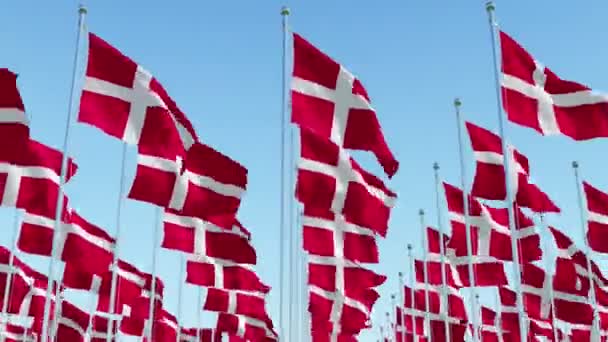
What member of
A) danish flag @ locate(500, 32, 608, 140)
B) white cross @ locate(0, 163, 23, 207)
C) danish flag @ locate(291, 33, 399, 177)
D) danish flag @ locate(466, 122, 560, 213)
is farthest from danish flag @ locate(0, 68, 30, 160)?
danish flag @ locate(466, 122, 560, 213)

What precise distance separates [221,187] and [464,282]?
12.3 meters

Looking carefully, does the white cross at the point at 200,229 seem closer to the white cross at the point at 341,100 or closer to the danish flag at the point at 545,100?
the white cross at the point at 341,100

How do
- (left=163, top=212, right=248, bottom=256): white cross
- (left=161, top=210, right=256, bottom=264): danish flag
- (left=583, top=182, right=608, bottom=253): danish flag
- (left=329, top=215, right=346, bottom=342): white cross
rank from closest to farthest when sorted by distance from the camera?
1. (left=161, top=210, right=256, bottom=264): danish flag
2. (left=163, top=212, right=248, bottom=256): white cross
3. (left=329, top=215, right=346, bottom=342): white cross
4. (left=583, top=182, right=608, bottom=253): danish flag

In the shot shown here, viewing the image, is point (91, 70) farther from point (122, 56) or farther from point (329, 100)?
point (329, 100)

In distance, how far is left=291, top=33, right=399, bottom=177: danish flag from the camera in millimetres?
13656

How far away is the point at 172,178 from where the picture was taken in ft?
46.0

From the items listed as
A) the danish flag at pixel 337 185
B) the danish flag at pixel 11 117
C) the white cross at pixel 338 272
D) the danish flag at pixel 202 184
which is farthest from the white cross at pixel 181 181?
the white cross at pixel 338 272

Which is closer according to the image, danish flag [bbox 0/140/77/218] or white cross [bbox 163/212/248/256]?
danish flag [bbox 0/140/77/218]

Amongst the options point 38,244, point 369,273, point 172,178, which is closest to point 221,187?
point 172,178

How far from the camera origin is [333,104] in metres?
13.9

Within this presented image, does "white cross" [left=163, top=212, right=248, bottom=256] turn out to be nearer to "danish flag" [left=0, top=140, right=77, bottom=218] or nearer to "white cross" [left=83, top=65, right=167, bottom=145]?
"danish flag" [left=0, top=140, right=77, bottom=218]

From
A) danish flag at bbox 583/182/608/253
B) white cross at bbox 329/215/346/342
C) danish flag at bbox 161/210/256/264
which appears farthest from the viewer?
danish flag at bbox 583/182/608/253

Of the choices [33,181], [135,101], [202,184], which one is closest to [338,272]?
[202,184]

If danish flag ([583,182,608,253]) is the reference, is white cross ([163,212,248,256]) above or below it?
below
